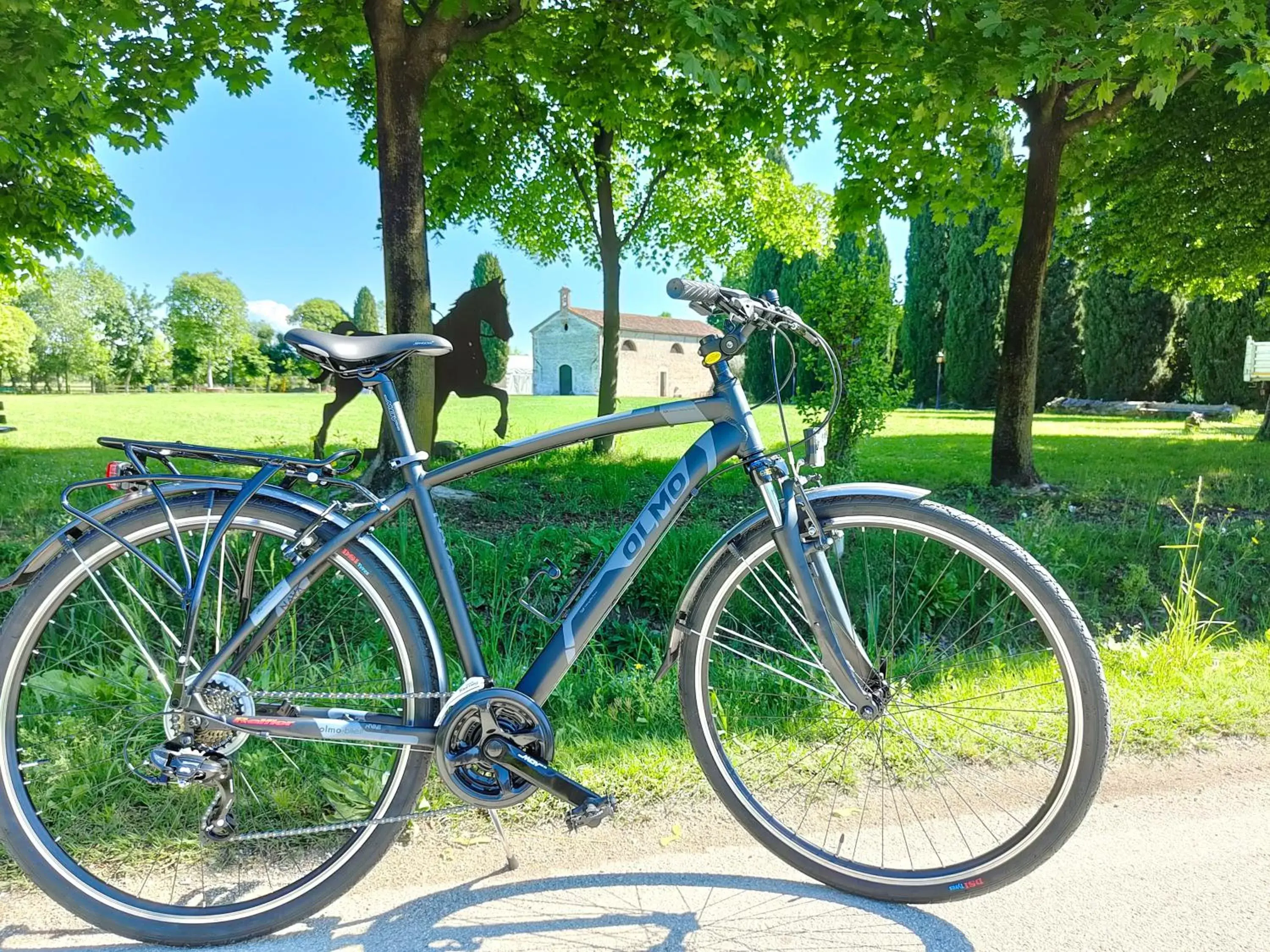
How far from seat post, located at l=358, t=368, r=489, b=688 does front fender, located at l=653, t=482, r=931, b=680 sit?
1.49 feet

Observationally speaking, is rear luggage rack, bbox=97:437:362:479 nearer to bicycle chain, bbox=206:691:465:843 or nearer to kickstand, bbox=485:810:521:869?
bicycle chain, bbox=206:691:465:843

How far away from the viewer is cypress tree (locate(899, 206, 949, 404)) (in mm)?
29844

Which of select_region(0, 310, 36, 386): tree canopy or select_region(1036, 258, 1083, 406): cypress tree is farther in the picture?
select_region(0, 310, 36, 386): tree canopy

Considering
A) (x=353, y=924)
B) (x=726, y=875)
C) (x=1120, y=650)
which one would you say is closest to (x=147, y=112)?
(x=353, y=924)

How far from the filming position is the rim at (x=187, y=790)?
1.72 metres

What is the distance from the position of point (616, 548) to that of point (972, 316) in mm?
29480

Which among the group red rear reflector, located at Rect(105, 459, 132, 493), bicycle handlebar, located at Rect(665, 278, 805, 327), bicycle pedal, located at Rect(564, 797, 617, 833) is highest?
bicycle handlebar, located at Rect(665, 278, 805, 327)

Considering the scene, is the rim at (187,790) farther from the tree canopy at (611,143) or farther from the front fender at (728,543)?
the tree canopy at (611,143)

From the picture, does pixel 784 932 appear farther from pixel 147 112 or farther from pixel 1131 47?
pixel 147 112

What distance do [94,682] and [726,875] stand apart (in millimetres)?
2009

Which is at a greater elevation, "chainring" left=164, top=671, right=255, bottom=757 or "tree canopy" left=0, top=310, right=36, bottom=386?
"tree canopy" left=0, top=310, right=36, bottom=386

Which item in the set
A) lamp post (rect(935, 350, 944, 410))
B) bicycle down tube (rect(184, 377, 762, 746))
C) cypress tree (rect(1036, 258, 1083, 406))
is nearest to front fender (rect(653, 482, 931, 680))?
bicycle down tube (rect(184, 377, 762, 746))

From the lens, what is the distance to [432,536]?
6.09 ft

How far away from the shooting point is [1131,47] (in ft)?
13.8
